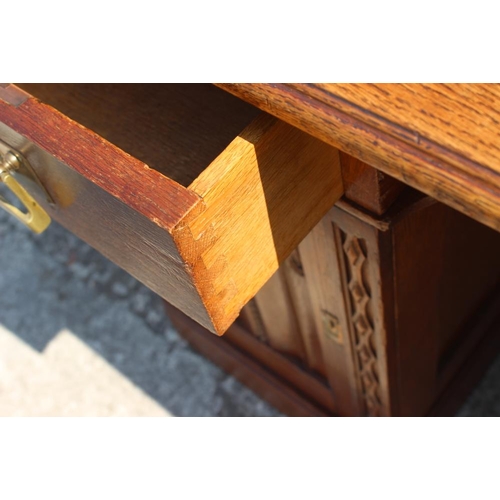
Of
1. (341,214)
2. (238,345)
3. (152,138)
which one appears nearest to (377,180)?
(341,214)

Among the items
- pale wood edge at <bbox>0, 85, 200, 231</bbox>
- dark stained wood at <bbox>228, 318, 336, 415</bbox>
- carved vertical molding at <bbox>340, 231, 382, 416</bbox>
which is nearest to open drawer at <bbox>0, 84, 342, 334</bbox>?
pale wood edge at <bbox>0, 85, 200, 231</bbox>

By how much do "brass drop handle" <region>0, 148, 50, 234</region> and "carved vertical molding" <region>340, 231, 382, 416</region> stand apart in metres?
0.27

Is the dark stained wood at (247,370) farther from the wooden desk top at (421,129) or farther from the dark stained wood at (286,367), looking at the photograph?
the wooden desk top at (421,129)

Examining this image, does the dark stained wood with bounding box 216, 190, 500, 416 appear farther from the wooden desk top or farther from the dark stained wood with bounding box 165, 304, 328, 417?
the wooden desk top

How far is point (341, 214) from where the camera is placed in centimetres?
67

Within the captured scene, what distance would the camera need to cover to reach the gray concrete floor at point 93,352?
1282 millimetres

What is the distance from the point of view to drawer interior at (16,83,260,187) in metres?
0.65

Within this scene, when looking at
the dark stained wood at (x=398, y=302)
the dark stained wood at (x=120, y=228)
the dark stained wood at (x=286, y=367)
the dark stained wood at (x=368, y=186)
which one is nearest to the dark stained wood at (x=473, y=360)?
the dark stained wood at (x=398, y=302)

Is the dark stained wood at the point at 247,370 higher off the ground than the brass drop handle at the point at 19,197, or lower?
lower

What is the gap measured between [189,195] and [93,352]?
3.03 ft

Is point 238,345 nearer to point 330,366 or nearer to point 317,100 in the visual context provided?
point 330,366

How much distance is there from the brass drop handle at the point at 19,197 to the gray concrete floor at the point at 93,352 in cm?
66

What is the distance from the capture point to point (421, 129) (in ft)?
1.40

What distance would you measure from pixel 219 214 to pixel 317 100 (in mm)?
95
